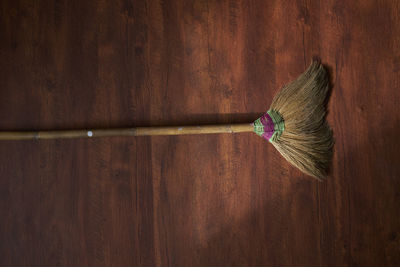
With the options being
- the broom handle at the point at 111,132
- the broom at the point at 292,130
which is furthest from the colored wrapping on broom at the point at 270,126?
the broom handle at the point at 111,132

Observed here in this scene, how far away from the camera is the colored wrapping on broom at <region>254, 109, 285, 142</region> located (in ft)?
4.39

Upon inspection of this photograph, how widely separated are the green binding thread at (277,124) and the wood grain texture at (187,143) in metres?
0.07

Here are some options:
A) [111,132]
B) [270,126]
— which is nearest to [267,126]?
[270,126]

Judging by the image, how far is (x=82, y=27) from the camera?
4.64ft

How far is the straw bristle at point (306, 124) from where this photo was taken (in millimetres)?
1349

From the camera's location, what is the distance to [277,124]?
1.34m

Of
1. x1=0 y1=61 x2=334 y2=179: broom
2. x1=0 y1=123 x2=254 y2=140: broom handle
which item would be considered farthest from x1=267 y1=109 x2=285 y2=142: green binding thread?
x1=0 y1=123 x2=254 y2=140: broom handle

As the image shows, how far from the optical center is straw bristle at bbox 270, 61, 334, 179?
135cm

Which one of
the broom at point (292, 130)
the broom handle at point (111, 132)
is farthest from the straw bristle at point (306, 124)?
the broom handle at point (111, 132)

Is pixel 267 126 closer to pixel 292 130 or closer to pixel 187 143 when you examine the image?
pixel 292 130

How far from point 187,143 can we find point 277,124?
0.41m

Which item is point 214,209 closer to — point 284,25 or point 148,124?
point 148,124

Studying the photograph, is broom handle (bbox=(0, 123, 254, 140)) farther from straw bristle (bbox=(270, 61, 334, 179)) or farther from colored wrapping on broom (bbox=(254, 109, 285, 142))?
straw bristle (bbox=(270, 61, 334, 179))

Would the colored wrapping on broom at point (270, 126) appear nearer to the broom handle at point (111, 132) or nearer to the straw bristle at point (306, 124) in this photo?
A: the straw bristle at point (306, 124)
